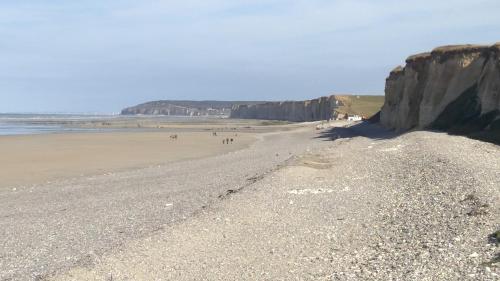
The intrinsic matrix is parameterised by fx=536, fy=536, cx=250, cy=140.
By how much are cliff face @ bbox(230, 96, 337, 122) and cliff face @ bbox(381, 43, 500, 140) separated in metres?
73.6

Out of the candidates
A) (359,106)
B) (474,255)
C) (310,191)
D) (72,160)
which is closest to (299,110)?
(359,106)

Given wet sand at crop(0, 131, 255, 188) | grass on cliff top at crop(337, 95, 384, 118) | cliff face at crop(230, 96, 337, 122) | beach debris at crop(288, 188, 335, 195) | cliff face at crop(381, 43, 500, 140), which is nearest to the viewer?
beach debris at crop(288, 188, 335, 195)

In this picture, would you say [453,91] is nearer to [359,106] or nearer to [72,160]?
[72,160]

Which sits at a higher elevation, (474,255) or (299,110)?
(299,110)

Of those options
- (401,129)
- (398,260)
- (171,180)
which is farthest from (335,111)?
(398,260)

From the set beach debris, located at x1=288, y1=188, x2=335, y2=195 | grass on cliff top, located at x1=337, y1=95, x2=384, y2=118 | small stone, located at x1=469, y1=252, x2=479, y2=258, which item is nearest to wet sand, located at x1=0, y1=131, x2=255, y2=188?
beach debris, located at x1=288, y1=188, x2=335, y2=195

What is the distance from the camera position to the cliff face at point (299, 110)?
13225cm

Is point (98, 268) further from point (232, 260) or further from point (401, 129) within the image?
point (401, 129)

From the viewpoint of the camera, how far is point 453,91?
1588 inches

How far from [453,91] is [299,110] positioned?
117 metres

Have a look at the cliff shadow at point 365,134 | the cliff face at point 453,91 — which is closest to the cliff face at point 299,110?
the cliff shadow at point 365,134

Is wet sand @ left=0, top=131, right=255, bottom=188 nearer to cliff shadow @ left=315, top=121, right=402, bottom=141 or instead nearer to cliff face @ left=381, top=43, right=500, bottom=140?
cliff shadow @ left=315, top=121, right=402, bottom=141

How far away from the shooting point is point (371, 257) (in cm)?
977

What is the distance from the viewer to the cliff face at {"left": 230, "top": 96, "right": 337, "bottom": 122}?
434 feet
